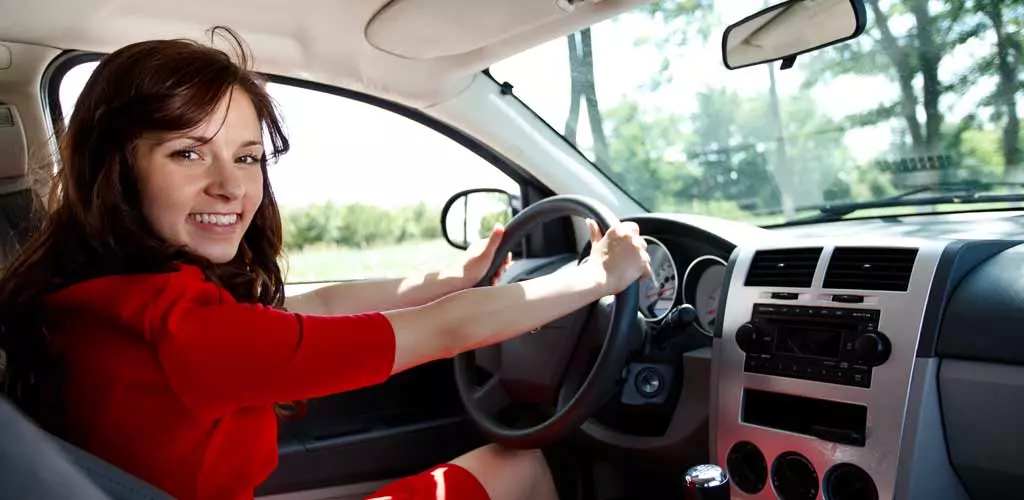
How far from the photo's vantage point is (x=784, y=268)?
2.13 metres

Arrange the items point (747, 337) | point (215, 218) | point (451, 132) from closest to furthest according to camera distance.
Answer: point (215, 218) < point (747, 337) < point (451, 132)

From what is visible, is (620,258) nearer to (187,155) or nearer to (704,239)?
(704,239)

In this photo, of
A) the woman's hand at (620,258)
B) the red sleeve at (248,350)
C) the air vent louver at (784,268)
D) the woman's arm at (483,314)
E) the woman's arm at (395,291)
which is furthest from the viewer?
the woman's arm at (395,291)

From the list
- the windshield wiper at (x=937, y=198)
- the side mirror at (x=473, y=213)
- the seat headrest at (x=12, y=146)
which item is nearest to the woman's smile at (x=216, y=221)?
the seat headrest at (x=12, y=146)

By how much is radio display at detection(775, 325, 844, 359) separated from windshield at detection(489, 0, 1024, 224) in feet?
2.47

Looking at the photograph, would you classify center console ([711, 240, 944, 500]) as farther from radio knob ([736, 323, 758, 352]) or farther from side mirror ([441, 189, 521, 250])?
side mirror ([441, 189, 521, 250])

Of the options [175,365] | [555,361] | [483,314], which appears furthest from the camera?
[555,361]

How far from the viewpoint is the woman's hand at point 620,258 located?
1.94 metres

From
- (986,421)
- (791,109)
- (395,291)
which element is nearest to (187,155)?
(395,291)

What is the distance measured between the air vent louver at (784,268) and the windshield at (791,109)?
62 centimetres

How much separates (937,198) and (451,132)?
4.97 feet

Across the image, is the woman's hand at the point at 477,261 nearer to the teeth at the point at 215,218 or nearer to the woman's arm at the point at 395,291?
the woman's arm at the point at 395,291

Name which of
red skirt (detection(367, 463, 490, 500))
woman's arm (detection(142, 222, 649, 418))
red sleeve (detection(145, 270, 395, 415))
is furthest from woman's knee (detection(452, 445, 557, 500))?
red sleeve (detection(145, 270, 395, 415))

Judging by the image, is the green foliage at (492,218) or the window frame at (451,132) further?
the green foliage at (492,218)
